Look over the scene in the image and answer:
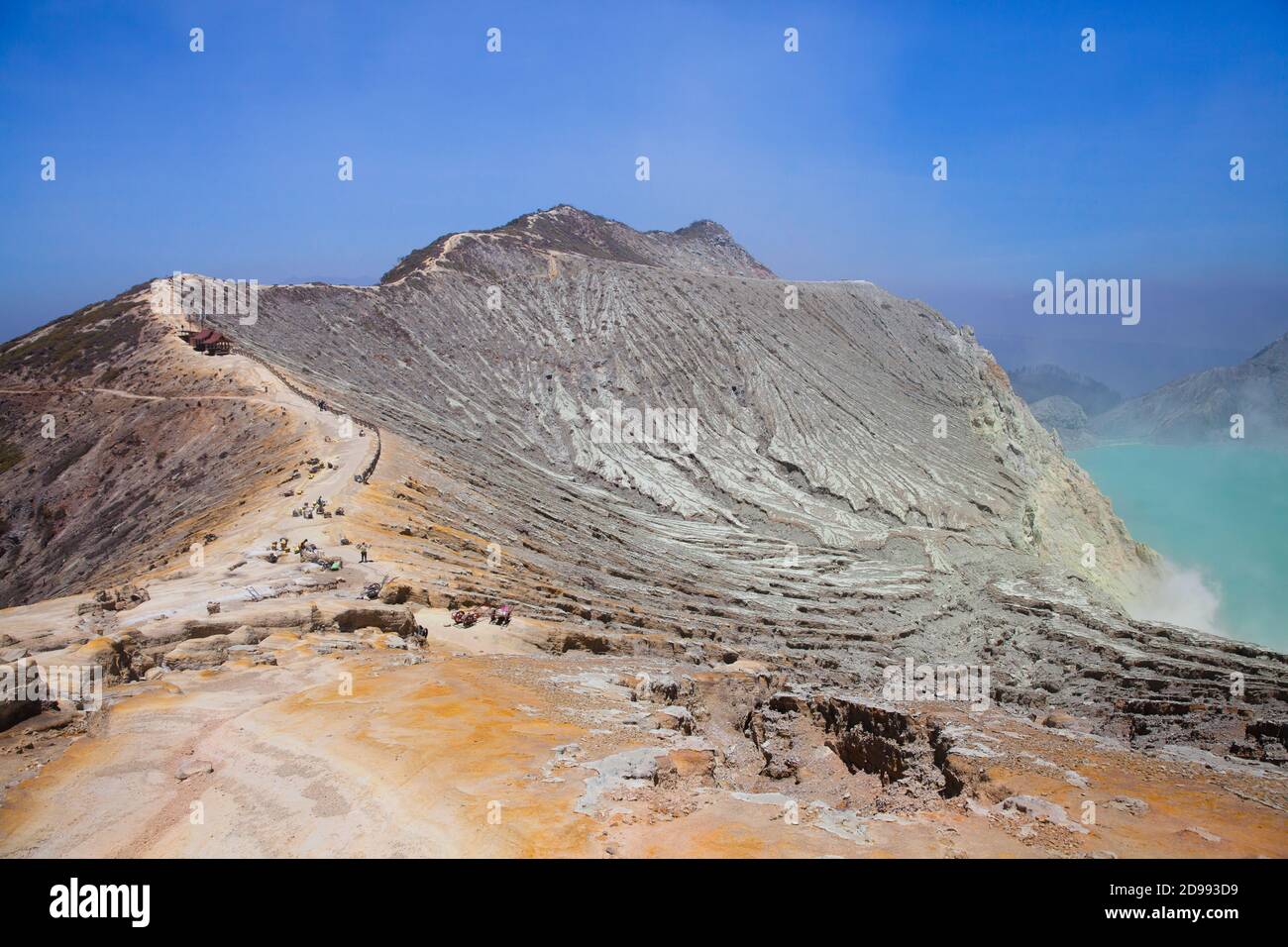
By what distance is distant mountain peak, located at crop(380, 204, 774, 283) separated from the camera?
69438 mm

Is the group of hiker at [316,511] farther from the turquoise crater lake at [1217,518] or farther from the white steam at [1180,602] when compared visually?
the turquoise crater lake at [1217,518]

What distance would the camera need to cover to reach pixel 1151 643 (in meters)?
29.7

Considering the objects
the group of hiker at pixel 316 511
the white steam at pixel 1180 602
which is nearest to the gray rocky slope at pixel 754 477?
the white steam at pixel 1180 602
